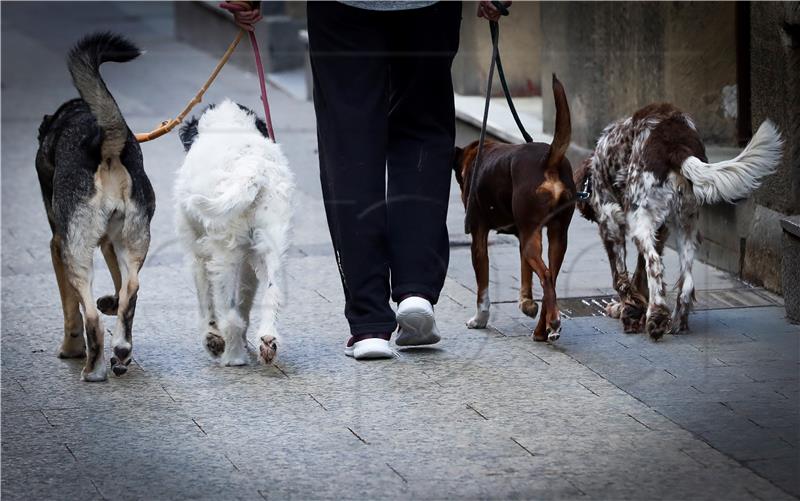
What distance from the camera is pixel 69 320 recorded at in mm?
5914

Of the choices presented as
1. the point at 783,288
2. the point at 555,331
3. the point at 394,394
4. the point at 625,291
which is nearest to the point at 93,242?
the point at 394,394

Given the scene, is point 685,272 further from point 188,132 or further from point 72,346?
point 72,346

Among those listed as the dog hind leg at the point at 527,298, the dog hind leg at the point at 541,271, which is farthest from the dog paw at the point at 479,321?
the dog hind leg at the point at 541,271

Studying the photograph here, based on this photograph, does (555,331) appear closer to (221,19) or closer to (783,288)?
(783,288)

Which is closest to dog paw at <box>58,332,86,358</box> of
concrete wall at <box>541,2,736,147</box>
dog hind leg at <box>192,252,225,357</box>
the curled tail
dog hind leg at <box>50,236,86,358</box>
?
dog hind leg at <box>50,236,86,358</box>

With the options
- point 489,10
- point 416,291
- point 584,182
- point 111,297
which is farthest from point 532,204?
point 111,297

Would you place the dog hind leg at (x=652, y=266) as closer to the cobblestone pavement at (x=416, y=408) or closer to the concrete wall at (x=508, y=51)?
the cobblestone pavement at (x=416, y=408)

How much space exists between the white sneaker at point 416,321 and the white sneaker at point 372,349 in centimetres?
13

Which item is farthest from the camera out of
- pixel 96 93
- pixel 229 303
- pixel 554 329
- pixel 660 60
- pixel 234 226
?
pixel 660 60

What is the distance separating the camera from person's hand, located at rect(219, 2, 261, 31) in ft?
18.8

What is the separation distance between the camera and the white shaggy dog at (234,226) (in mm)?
5461

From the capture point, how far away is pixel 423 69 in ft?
19.0

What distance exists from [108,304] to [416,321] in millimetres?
1496

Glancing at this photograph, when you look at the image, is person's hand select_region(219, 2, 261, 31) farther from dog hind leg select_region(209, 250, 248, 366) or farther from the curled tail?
dog hind leg select_region(209, 250, 248, 366)
